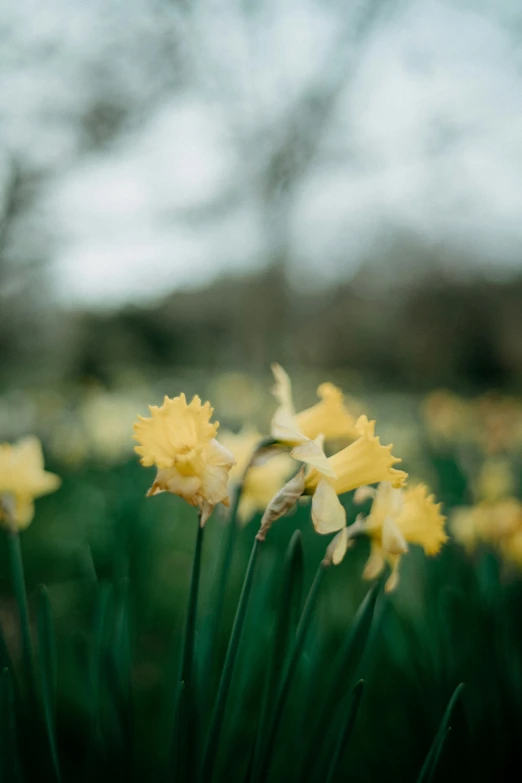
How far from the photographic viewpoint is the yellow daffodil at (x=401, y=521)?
0.73 meters

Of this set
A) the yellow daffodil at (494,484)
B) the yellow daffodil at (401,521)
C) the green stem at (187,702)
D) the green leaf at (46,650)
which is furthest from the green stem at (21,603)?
the yellow daffodil at (494,484)

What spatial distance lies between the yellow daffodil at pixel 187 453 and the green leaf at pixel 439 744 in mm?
376

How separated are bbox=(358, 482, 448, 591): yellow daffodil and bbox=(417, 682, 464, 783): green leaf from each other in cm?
14

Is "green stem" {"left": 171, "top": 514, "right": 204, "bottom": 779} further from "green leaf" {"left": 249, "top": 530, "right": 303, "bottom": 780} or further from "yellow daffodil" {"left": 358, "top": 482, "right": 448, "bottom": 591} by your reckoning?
"yellow daffodil" {"left": 358, "top": 482, "right": 448, "bottom": 591}

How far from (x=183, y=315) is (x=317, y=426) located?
821 cm

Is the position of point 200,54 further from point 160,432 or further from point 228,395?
point 160,432

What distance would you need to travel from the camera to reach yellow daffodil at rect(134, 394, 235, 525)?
0.61m

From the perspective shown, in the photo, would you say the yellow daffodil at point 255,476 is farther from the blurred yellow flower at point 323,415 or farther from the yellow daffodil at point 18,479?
the yellow daffodil at point 18,479

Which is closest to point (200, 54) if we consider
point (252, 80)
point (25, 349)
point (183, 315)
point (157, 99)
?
point (252, 80)

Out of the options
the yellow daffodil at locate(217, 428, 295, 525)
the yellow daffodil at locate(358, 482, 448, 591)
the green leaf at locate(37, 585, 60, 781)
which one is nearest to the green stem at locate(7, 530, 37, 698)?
the green leaf at locate(37, 585, 60, 781)

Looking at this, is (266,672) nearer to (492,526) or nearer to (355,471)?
(355,471)

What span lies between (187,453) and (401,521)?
325mm

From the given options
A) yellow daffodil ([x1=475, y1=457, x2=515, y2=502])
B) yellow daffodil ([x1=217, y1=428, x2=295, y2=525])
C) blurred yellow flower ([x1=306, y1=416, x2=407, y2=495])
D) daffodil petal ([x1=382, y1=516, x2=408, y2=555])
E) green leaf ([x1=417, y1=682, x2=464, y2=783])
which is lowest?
green leaf ([x1=417, y1=682, x2=464, y2=783])

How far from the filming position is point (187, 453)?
623 millimetres
